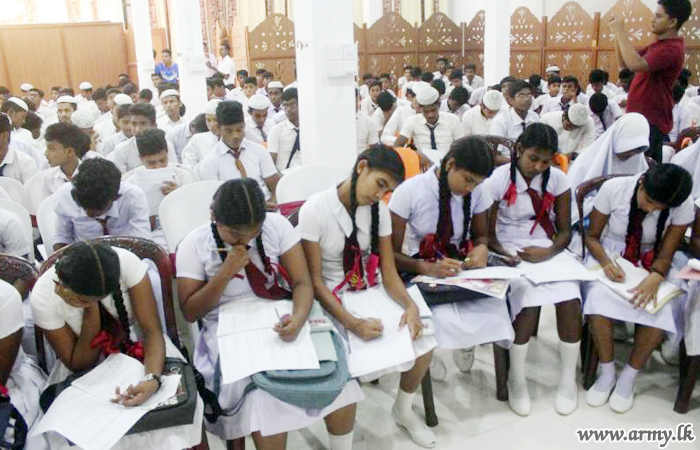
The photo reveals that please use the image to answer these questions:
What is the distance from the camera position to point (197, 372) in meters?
2.06

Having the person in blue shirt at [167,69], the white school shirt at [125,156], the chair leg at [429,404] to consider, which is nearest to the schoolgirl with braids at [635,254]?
the chair leg at [429,404]

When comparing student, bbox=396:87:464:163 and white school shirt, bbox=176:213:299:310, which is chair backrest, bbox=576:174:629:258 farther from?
student, bbox=396:87:464:163

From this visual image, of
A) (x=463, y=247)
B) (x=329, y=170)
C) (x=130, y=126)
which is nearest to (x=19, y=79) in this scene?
(x=130, y=126)

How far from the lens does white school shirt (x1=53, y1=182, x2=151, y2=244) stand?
2674mm

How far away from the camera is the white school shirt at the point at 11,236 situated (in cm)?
247

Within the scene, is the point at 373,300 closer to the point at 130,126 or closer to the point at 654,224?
the point at 654,224

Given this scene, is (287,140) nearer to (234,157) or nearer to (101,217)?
(234,157)

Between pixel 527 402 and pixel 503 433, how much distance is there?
0.21 meters

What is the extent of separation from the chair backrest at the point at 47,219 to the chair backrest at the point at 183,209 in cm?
54

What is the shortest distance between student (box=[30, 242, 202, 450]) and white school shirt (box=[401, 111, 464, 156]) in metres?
3.45

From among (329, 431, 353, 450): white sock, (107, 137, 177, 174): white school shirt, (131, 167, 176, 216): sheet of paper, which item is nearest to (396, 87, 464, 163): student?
(107, 137, 177, 174): white school shirt

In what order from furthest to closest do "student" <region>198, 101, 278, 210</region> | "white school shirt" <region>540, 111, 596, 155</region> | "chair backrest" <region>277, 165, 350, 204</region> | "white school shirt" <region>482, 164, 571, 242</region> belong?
"white school shirt" <region>540, 111, 596, 155</region>
"student" <region>198, 101, 278, 210</region>
"chair backrest" <region>277, 165, 350, 204</region>
"white school shirt" <region>482, 164, 571, 242</region>

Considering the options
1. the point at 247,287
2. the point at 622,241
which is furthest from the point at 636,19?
the point at 247,287

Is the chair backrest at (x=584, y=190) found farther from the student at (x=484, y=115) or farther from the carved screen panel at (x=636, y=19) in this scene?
the carved screen panel at (x=636, y=19)
